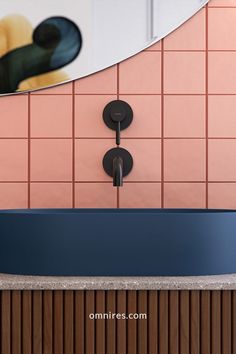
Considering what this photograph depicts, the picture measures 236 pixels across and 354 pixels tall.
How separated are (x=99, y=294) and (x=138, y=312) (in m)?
0.10

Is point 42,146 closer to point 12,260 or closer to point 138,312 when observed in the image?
point 12,260

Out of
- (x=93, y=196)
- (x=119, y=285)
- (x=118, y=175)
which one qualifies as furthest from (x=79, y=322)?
(x=93, y=196)

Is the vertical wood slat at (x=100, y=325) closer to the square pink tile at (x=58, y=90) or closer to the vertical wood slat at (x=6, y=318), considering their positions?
the vertical wood slat at (x=6, y=318)

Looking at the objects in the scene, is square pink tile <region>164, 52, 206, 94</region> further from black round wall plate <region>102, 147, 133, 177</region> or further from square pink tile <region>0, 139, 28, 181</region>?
square pink tile <region>0, 139, 28, 181</region>

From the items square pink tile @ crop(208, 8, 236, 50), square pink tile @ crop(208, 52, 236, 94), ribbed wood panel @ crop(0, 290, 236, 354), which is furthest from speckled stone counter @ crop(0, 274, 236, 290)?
square pink tile @ crop(208, 8, 236, 50)

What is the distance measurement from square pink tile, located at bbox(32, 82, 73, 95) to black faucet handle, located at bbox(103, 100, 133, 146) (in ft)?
0.45

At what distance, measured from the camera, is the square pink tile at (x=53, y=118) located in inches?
70.6

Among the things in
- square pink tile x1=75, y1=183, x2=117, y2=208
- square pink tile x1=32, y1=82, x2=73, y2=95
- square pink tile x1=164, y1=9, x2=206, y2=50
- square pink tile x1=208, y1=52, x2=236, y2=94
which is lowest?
square pink tile x1=75, y1=183, x2=117, y2=208

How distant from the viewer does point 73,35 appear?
1.79 metres

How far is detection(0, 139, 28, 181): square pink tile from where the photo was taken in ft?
5.87

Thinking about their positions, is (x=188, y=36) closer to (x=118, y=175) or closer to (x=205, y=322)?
(x=118, y=175)

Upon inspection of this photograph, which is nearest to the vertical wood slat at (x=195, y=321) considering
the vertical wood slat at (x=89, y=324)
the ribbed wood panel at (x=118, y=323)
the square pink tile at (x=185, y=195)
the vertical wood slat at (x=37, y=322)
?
the ribbed wood panel at (x=118, y=323)

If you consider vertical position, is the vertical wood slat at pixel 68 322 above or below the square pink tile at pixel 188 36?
below

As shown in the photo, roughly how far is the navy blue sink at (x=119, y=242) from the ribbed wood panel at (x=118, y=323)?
7cm
